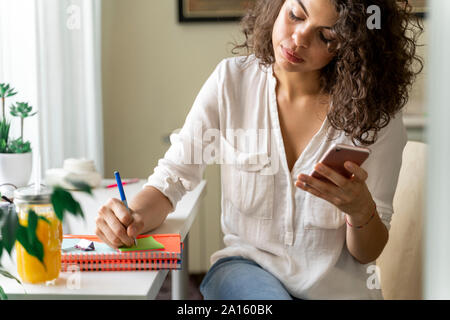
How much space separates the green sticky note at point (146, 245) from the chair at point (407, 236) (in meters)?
0.68

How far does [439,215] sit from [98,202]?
0.89 meters

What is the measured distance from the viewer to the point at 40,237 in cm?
63

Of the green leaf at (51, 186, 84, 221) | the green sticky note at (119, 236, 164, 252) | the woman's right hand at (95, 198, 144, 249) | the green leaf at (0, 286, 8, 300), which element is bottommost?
the green leaf at (0, 286, 8, 300)

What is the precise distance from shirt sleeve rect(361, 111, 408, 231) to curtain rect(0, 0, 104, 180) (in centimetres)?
100

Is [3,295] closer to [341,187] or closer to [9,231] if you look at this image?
[9,231]

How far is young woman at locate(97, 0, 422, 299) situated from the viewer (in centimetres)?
95

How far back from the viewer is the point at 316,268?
3.34 ft

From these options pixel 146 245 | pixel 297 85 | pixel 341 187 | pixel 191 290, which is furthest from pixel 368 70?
pixel 191 290

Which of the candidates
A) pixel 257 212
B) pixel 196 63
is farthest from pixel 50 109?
pixel 257 212

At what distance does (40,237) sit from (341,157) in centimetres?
47

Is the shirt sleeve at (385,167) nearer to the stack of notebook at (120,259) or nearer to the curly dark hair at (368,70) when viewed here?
the curly dark hair at (368,70)

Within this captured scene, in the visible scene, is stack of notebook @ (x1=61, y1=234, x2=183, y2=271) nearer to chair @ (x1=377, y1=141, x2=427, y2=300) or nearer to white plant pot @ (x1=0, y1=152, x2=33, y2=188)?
white plant pot @ (x1=0, y1=152, x2=33, y2=188)

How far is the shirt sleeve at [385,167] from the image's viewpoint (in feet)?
3.31

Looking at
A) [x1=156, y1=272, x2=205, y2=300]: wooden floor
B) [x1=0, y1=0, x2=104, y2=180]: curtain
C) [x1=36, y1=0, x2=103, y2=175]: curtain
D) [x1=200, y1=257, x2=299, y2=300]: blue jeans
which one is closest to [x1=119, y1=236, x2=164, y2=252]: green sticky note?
[x1=200, y1=257, x2=299, y2=300]: blue jeans
